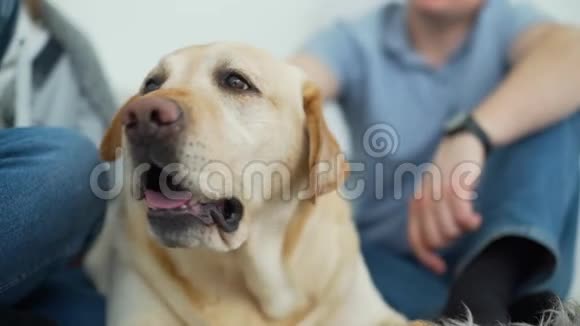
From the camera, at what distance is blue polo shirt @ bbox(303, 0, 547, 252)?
1.32 meters

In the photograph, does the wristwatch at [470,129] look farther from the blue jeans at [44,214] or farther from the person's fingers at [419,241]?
the blue jeans at [44,214]

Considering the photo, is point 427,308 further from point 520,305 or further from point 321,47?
point 321,47

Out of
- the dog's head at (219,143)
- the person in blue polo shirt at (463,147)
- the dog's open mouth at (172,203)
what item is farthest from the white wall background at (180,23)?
the dog's open mouth at (172,203)

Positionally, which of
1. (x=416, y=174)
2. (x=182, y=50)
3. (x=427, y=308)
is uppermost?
(x=182, y=50)

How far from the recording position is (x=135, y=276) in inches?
32.7

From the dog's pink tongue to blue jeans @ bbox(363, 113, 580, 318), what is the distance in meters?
0.54

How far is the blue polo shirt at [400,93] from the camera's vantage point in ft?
4.32

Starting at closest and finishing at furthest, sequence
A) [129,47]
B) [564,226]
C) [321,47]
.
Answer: [564,226], [129,47], [321,47]

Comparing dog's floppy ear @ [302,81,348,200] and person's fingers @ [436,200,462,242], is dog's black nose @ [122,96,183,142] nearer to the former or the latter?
dog's floppy ear @ [302,81,348,200]

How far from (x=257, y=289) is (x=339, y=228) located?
16 centimetres

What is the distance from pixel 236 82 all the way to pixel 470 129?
1.66 feet

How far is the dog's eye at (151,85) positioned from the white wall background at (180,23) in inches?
8.5

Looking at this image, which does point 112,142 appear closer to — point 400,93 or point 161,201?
point 161,201

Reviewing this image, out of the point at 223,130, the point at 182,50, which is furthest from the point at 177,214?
the point at 182,50
